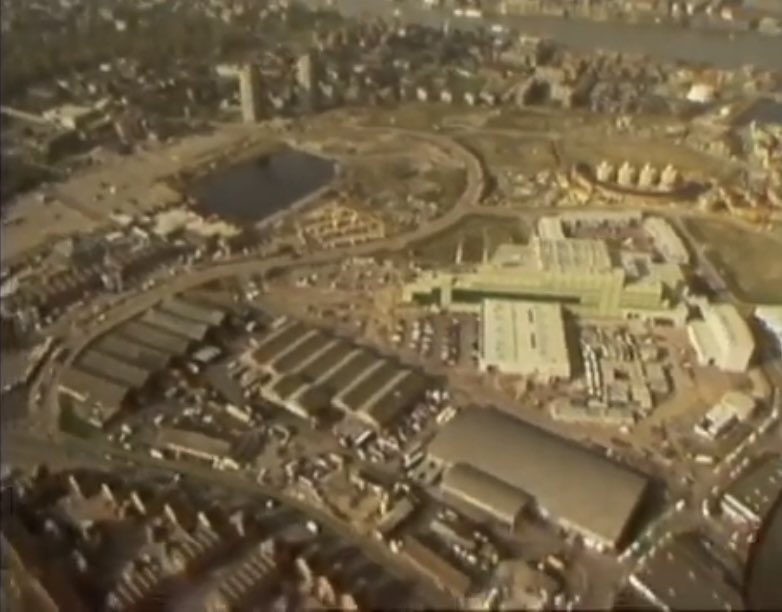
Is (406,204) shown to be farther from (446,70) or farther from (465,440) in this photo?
(465,440)

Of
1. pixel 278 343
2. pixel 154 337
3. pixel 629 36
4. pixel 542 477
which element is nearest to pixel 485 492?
pixel 542 477

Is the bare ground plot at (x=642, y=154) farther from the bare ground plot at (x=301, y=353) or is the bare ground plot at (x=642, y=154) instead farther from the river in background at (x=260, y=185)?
the bare ground plot at (x=301, y=353)

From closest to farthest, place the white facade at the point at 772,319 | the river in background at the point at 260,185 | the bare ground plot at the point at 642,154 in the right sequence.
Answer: the white facade at the point at 772,319
the river in background at the point at 260,185
the bare ground plot at the point at 642,154

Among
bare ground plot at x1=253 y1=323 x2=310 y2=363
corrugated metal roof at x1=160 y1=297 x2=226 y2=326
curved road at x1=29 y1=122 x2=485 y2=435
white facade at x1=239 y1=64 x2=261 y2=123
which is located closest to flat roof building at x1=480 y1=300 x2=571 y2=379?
bare ground plot at x1=253 y1=323 x2=310 y2=363

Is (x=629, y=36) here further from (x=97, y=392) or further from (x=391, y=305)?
(x=97, y=392)

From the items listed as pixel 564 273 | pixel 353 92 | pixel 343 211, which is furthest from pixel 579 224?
pixel 353 92

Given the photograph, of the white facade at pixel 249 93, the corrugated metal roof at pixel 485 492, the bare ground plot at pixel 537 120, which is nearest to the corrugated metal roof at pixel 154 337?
the corrugated metal roof at pixel 485 492
